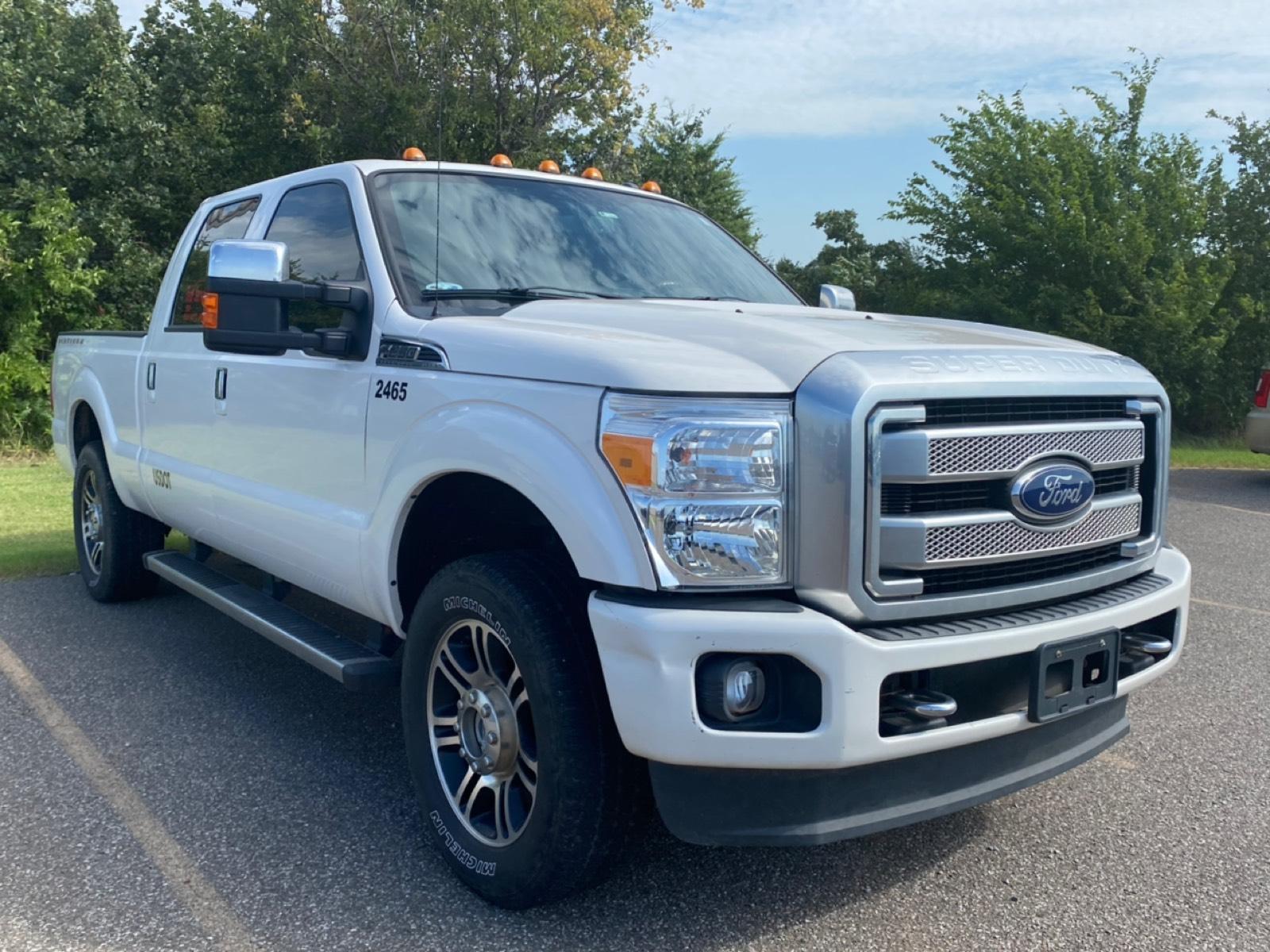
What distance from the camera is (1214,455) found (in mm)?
14906

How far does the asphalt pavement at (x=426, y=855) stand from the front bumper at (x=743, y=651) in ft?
2.07

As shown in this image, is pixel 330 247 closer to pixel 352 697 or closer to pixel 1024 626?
pixel 352 697

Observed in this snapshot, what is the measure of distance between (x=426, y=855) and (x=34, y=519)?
23.4ft

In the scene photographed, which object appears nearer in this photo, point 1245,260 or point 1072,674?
point 1072,674

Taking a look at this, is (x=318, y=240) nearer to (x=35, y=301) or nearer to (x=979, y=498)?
(x=979, y=498)

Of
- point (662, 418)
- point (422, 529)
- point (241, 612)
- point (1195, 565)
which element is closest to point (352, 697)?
point (241, 612)

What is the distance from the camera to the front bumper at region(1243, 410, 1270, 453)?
37.3 ft

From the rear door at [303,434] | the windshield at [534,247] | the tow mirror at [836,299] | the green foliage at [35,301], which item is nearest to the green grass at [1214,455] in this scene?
the tow mirror at [836,299]

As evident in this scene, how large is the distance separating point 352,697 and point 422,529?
4.99ft

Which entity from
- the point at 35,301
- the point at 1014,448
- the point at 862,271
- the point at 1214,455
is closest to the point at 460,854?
the point at 1014,448

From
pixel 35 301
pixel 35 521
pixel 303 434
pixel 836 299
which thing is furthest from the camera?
pixel 35 301

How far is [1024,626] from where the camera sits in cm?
264

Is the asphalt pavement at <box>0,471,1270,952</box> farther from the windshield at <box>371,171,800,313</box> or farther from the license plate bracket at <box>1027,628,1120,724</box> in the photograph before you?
the windshield at <box>371,171,800,313</box>

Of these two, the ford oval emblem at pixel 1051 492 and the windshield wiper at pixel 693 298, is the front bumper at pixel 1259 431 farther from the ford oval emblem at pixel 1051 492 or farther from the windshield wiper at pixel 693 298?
the ford oval emblem at pixel 1051 492
